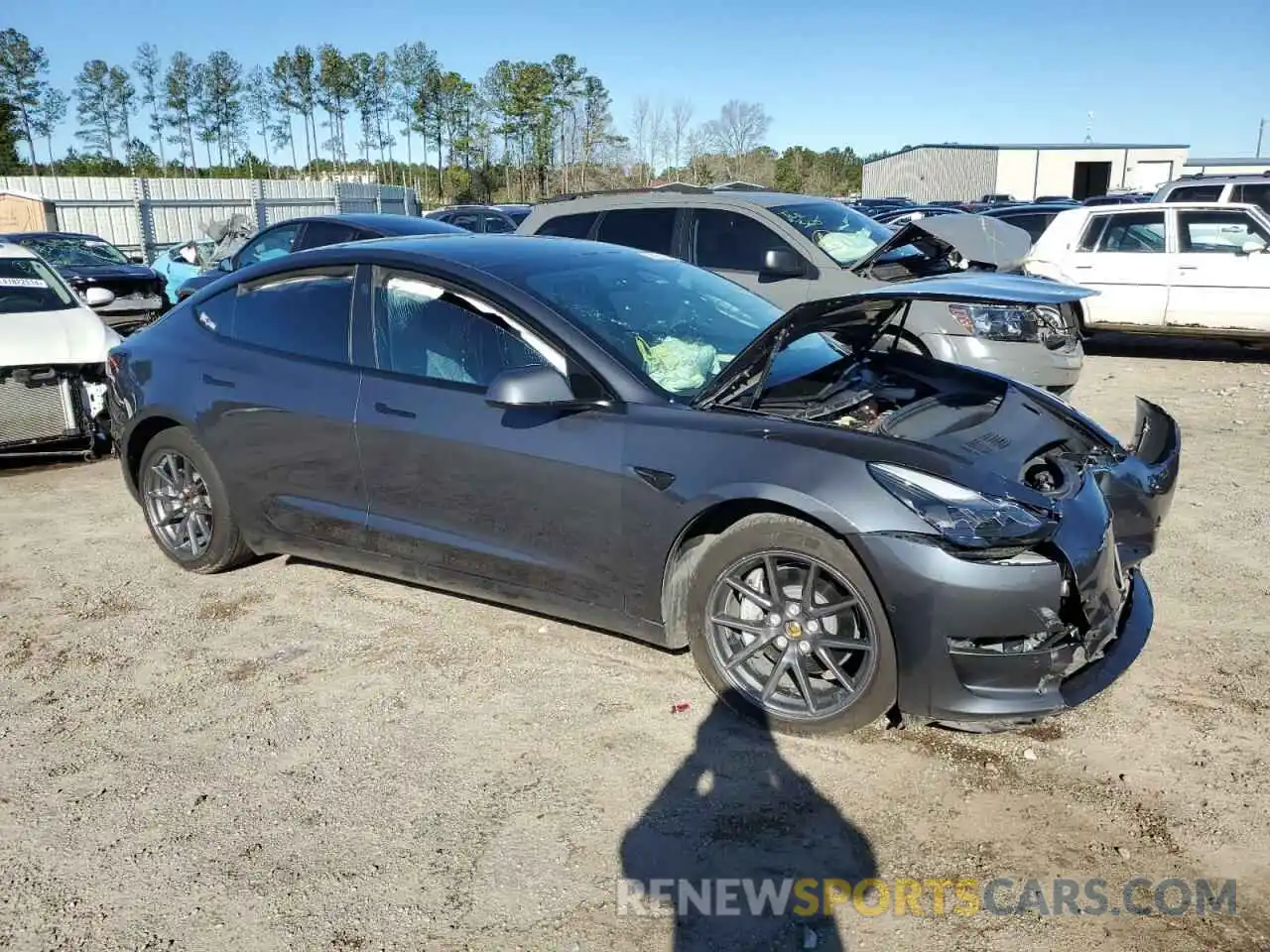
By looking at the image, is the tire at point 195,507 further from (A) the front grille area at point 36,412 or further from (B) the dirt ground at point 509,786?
(A) the front grille area at point 36,412

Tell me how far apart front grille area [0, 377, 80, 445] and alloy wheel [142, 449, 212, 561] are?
2.28 m

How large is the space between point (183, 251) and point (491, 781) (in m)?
14.9

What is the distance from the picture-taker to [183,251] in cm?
1597

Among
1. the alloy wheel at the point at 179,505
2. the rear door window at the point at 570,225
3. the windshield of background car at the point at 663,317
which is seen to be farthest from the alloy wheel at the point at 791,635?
the rear door window at the point at 570,225

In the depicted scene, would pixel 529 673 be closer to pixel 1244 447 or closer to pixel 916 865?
pixel 916 865

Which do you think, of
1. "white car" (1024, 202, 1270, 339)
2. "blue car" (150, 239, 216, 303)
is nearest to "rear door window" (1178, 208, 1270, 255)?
"white car" (1024, 202, 1270, 339)

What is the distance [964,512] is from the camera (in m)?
3.15

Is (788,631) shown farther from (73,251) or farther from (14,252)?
(73,251)

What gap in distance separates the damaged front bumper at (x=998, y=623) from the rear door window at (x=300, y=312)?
8.51 ft

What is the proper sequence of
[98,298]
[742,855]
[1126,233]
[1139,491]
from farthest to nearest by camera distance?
[1126,233] → [98,298] → [1139,491] → [742,855]

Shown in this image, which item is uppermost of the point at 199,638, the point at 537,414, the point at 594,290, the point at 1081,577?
the point at 594,290

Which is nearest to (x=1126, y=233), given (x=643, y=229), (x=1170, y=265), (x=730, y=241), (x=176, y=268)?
(x=1170, y=265)

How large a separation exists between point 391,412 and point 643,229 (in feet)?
16.1

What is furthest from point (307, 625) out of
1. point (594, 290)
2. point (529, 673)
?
point (594, 290)
